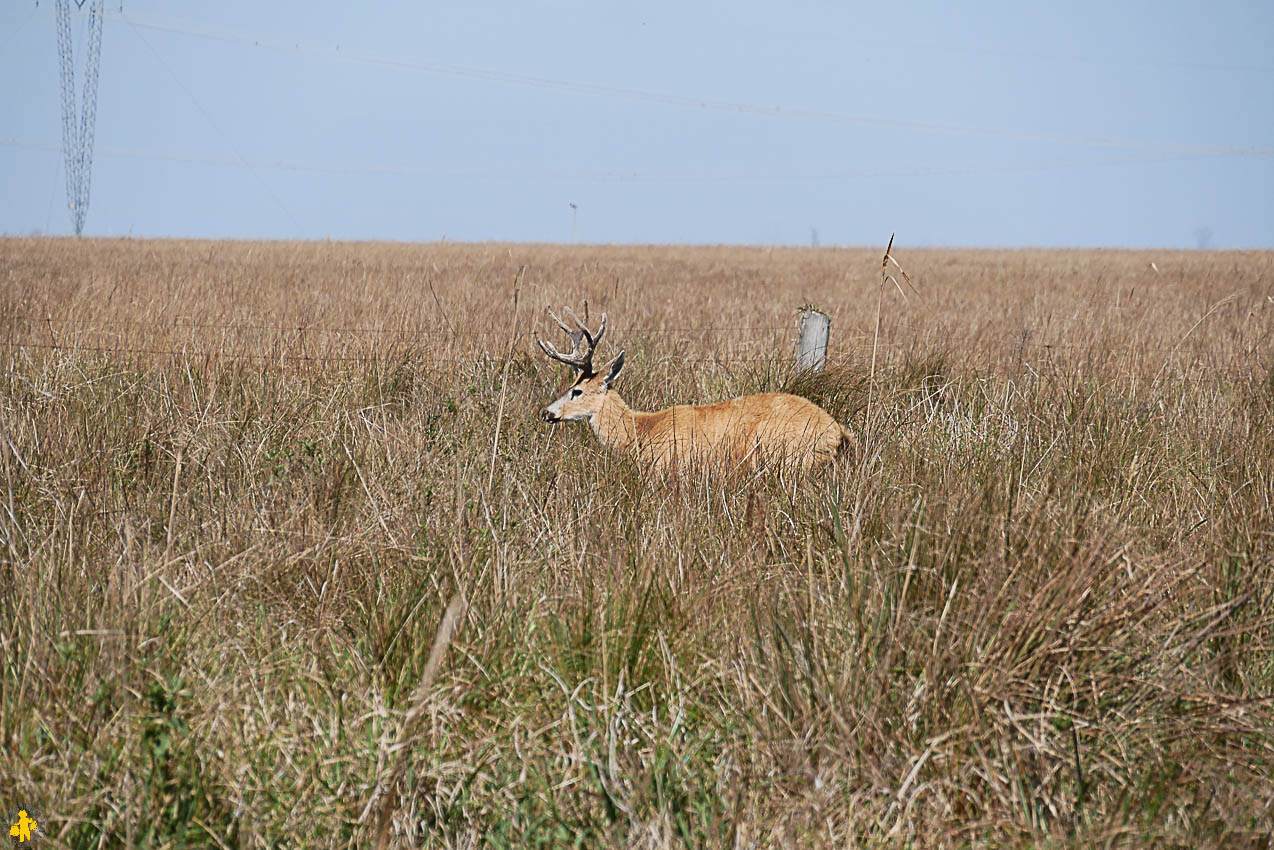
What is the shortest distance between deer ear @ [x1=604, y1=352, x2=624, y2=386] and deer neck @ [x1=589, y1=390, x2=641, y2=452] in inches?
3.0

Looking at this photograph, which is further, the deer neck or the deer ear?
the deer ear

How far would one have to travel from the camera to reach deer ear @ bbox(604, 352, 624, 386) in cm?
610

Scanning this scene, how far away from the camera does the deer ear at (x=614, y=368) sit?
6.10 metres

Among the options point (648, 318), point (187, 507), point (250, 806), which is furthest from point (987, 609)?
point (648, 318)

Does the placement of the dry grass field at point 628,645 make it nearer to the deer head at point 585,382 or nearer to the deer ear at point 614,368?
the deer head at point 585,382

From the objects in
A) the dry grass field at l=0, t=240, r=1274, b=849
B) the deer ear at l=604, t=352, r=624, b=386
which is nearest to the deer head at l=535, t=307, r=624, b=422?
the deer ear at l=604, t=352, r=624, b=386

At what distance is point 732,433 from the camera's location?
Result: 508cm

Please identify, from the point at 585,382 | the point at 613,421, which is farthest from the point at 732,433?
the point at 585,382

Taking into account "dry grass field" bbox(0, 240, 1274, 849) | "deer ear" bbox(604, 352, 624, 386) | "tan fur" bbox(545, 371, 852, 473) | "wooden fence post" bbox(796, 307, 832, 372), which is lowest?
"dry grass field" bbox(0, 240, 1274, 849)

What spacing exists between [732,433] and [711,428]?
21 cm

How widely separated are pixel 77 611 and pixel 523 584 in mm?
1166

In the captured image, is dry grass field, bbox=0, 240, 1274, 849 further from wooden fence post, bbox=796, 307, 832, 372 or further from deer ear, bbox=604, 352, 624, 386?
wooden fence post, bbox=796, 307, 832, 372

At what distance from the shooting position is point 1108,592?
8.52 ft

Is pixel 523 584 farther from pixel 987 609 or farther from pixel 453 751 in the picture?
pixel 987 609
